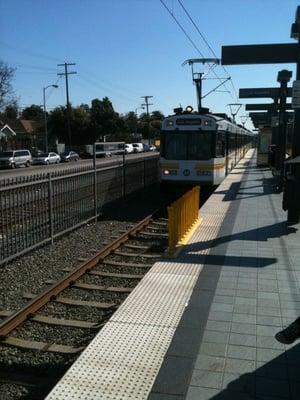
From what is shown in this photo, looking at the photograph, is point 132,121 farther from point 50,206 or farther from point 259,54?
point 50,206

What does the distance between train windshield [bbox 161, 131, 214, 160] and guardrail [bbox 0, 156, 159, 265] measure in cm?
231

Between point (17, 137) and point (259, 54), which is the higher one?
point (259, 54)

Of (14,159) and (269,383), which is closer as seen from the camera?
(269,383)

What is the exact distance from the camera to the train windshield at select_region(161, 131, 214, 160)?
1753 centimetres

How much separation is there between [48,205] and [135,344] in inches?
240

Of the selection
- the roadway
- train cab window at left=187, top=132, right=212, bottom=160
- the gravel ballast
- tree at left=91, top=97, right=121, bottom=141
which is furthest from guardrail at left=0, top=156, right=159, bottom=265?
tree at left=91, top=97, right=121, bottom=141

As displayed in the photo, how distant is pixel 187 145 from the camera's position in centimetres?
1767

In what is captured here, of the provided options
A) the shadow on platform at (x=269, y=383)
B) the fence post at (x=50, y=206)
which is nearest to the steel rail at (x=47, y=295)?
the fence post at (x=50, y=206)

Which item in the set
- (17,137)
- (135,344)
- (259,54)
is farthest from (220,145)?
(17,137)

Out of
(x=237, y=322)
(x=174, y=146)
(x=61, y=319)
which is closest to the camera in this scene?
(x=237, y=322)

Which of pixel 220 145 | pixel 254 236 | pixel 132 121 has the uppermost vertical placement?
pixel 132 121

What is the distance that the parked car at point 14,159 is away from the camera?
155ft

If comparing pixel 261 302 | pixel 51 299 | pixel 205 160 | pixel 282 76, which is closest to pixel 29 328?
pixel 51 299

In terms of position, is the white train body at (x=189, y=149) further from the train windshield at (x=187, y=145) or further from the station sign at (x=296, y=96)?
the station sign at (x=296, y=96)
